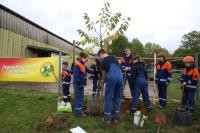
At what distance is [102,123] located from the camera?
9766 millimetres

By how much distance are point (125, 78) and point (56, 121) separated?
10.2 ft

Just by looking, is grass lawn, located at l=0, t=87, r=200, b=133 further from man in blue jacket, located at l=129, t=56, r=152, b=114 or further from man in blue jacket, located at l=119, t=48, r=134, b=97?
man in blue jacket, located at l=119, t=48, r=134, b=97

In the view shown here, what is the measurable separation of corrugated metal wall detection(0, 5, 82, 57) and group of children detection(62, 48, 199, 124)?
12394 millimetres

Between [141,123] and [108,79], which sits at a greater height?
[108,79]

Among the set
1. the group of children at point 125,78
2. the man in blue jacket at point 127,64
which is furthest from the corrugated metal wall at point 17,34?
the group of children at point 125,78

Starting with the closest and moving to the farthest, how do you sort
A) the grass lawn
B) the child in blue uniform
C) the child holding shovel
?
the grass lawn
the child holding shovel
the child in blue uniform

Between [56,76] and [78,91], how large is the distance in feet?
11.3

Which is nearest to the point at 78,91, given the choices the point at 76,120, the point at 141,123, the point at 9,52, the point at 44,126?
the point at 76,120

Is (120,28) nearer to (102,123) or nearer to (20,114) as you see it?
(102,123)

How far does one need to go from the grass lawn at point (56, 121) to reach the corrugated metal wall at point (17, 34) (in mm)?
11907

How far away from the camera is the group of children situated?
9570mm

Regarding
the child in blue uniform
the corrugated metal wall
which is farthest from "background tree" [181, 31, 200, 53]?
the child in blue uniform

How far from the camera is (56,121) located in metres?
9.84

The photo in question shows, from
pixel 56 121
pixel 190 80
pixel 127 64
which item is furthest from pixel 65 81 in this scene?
pixel 190 80
